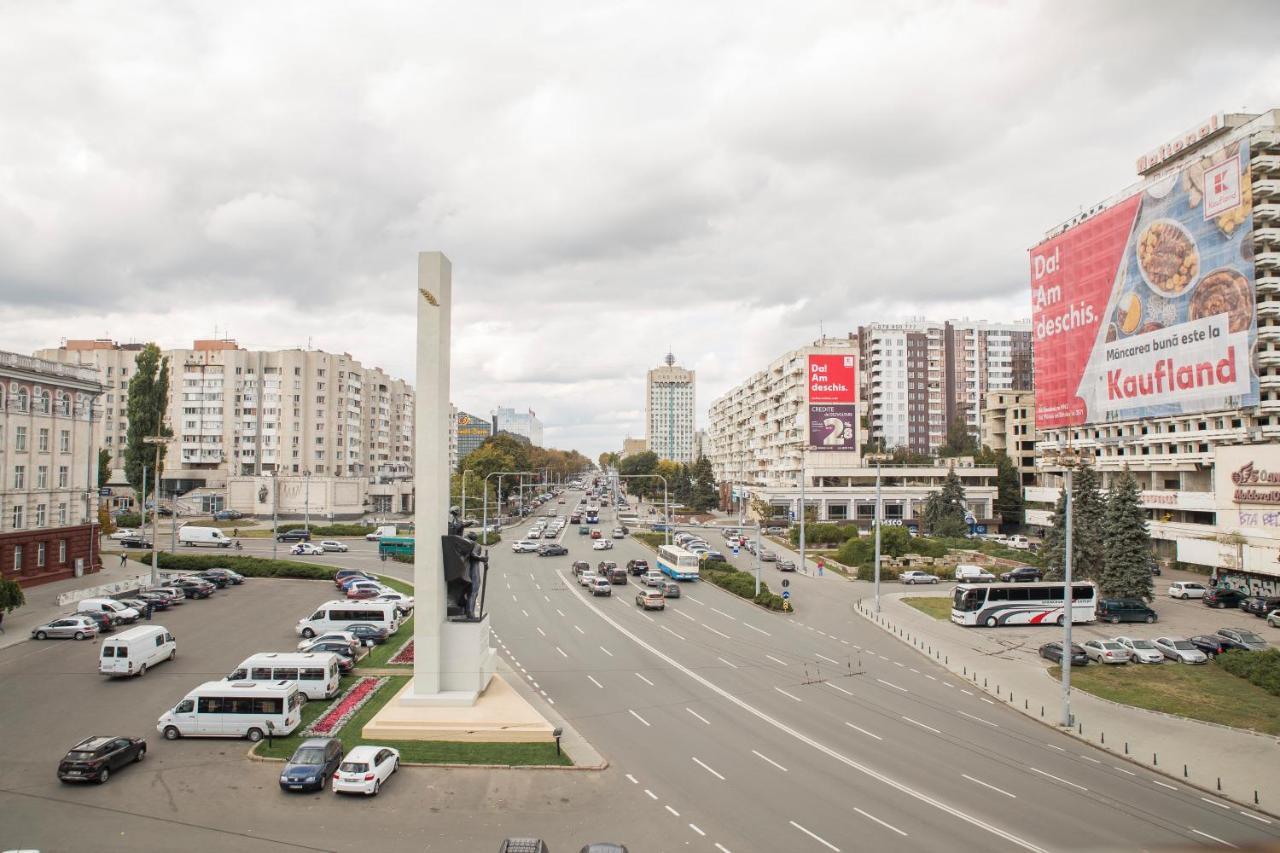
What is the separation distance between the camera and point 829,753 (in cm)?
2241

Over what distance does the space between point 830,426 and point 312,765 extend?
Result: 9103 cm

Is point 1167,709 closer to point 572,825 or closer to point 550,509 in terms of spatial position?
point 572,825

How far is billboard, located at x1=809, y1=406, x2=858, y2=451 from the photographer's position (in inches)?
4067

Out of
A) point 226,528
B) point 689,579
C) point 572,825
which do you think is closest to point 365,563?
point 689,579

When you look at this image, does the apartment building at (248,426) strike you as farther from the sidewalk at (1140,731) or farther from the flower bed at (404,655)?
the sidewalk at (1140,731)

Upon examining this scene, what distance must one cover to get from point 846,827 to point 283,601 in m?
40.1

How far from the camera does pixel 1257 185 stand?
58812mm

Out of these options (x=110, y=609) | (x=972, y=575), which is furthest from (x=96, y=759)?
(x=972, y=575)

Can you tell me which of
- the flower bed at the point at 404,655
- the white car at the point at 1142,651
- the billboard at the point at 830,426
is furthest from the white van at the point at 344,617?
the billboard at the point at 830,426

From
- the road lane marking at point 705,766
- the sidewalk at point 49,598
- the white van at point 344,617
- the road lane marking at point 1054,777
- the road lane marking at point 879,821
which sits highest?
the white van at point 344,617

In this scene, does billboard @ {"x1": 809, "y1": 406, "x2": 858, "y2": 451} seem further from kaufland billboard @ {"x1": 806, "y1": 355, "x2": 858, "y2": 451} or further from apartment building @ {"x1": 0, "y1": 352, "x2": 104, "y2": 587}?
apartment building @ {"x1": 0, "y1": 352, "x2": 104, "y2": 587}

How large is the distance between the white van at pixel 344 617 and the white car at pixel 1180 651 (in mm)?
37512

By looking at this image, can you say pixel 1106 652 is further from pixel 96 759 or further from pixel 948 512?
pixel 948 512

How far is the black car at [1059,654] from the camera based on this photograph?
3456 cm
